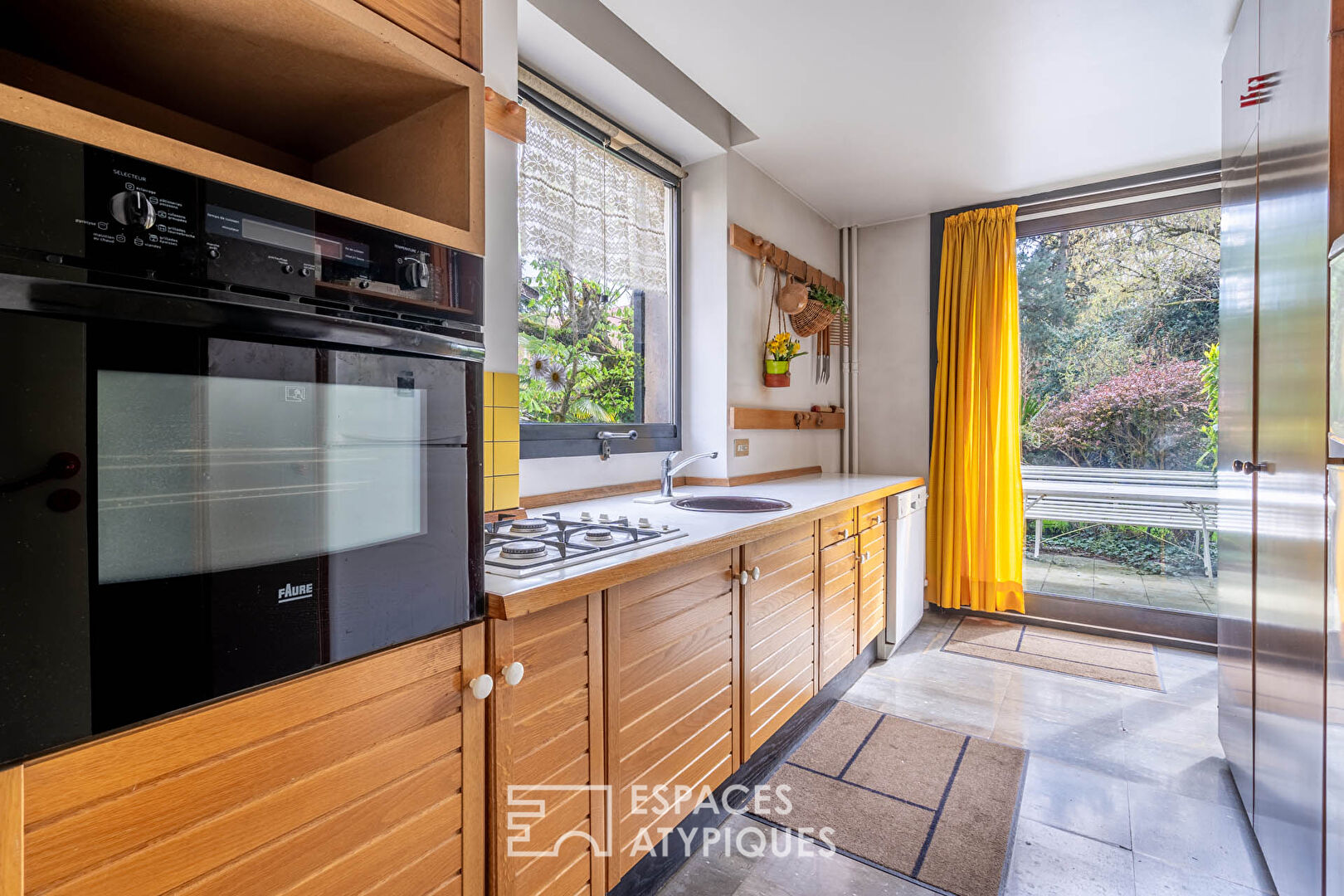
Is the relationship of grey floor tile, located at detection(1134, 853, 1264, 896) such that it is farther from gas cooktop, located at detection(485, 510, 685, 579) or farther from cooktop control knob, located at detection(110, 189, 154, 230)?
cooktop control knob, located at detection(110, 189, 154, 230)

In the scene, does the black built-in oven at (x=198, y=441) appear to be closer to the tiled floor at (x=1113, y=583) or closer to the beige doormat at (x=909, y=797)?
the beige doormat at (x=909, y=797)

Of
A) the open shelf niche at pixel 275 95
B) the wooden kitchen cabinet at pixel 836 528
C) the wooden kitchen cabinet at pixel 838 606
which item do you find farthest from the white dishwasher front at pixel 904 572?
the open shelf niche at pixel 275 95

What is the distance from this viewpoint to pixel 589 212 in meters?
2.32

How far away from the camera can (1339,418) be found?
2.77 ft

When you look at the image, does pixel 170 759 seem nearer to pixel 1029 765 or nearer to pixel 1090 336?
pixel 1029 765

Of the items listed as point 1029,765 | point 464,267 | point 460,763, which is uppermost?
point 464,267

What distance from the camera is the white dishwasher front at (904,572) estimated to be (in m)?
3.06

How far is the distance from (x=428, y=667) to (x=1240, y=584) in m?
2.23

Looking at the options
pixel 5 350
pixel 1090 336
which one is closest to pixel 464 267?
pixel 5 350

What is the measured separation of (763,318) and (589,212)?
1122 millimetres

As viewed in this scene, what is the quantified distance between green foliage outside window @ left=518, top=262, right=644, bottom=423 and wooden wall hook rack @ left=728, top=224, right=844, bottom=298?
2.09ft

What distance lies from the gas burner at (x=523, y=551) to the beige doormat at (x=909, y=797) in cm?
121

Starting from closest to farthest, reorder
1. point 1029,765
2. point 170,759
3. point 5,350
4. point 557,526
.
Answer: point 5,350 < point 170,759 < point 557,526 < point 1029,765

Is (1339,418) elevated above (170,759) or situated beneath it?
elevated above
